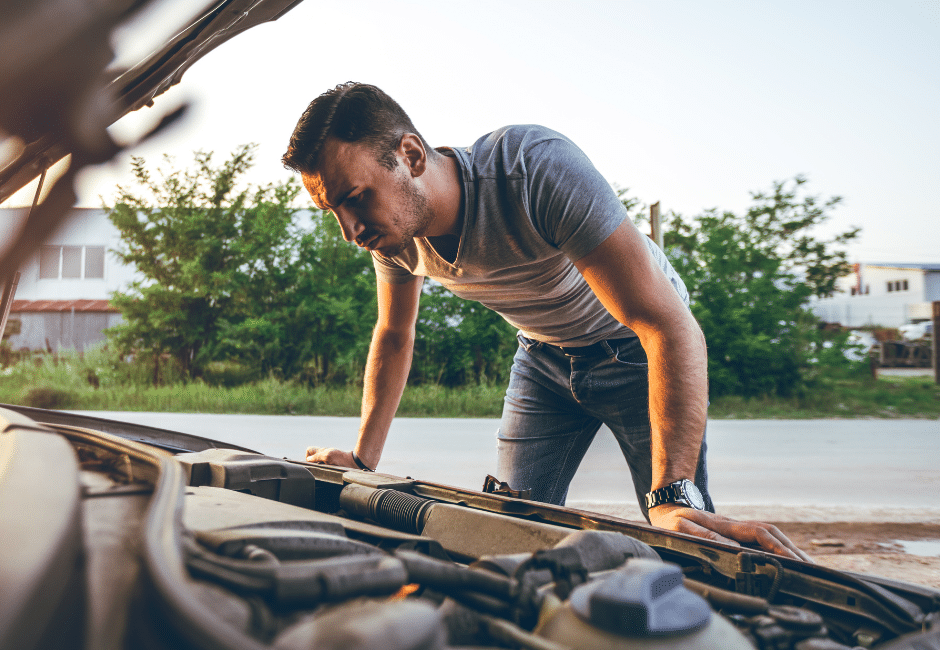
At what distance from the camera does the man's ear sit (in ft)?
6.54

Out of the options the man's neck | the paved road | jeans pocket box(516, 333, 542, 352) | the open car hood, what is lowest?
the paved road

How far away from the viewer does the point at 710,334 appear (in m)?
10.4

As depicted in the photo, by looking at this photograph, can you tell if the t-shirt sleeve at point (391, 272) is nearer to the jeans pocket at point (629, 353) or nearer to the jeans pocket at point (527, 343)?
the jeans pocket at point (527, 343)

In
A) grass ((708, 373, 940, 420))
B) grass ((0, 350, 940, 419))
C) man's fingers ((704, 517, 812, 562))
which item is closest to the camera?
man's fingers ((704, 517, 812, 562))

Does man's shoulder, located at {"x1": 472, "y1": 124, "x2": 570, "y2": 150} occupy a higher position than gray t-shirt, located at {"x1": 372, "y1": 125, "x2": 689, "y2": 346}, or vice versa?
man's shoulder, located at {"x1": 472, "y1": 124, "x2": 570, "y2": 150}

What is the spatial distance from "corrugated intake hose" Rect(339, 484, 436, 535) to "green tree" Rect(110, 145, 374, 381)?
33.1 feet

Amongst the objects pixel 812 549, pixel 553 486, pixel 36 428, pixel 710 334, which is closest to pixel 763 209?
pixel 710 334

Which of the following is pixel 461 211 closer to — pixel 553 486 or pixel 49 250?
pixel 553 486

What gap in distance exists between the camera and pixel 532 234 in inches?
77.5

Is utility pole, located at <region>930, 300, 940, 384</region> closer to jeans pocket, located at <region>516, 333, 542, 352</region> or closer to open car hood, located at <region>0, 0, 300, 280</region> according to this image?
jeans pocket, located at <region>516, 333, 542, 352</region>

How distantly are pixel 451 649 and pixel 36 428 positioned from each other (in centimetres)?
87

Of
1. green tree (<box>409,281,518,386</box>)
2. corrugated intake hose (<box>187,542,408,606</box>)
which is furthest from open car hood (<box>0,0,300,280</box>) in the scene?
green tree (<box>409,281,518,386</box>)

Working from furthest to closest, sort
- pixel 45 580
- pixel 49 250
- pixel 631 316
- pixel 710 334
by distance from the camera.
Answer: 1. pixel 710 334
2. pixel 631 316
3. pixel 49 250
4. pixel 45 580

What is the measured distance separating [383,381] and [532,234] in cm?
96
